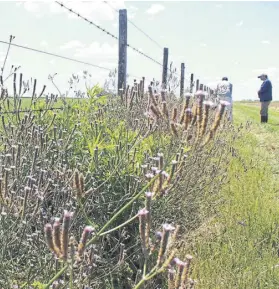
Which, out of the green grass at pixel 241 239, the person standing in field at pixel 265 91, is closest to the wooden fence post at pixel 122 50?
the green grass at pixel 241 239

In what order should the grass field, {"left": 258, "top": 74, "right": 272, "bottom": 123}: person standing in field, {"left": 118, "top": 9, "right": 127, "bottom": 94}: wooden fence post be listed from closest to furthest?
the grass field
{"left": 118, "top": 9, "right": 127, "bottom": 94}: wooden fence post
{"left": 258, "top": 74, "right": 272, "bottom": 123}: person standing in field

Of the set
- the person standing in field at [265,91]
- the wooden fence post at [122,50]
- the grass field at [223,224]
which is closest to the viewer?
the grass field at [223,224]

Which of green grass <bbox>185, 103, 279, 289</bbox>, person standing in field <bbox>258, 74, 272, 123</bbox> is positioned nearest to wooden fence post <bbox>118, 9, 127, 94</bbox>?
green grass <bbox>185, 103, 279, 289</bbox>

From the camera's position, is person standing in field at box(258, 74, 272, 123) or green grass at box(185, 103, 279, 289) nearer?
green grass at box(185, 103, 279, 289)

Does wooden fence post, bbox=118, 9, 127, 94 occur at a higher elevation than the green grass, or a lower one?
higher

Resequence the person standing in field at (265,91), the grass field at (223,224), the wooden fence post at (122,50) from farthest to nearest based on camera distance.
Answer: the person standing in field at (265,91), the wooden fence post at (122,50), the grass field at (223,224)

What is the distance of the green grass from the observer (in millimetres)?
3211

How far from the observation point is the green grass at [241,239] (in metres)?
3.21

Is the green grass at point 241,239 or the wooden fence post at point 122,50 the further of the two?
the wooden fence post at point 122,50

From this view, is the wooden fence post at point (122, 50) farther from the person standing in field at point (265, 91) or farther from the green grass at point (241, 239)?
the person standing in field at point (265, 91)

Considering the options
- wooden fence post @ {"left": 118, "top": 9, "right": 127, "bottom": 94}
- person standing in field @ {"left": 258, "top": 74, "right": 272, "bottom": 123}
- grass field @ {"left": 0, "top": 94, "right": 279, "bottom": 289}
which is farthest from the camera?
person standing in field @ {"left": 258, "top": 74, "right": 272, "bottom": 123}

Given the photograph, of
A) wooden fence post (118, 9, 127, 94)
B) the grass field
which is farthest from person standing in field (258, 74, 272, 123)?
the grass field

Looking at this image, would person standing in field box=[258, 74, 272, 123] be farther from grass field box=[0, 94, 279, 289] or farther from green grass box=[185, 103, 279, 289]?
grass field box=[0, 94, 279, 289]

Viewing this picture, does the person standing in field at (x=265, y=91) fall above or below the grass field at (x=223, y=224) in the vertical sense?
above
